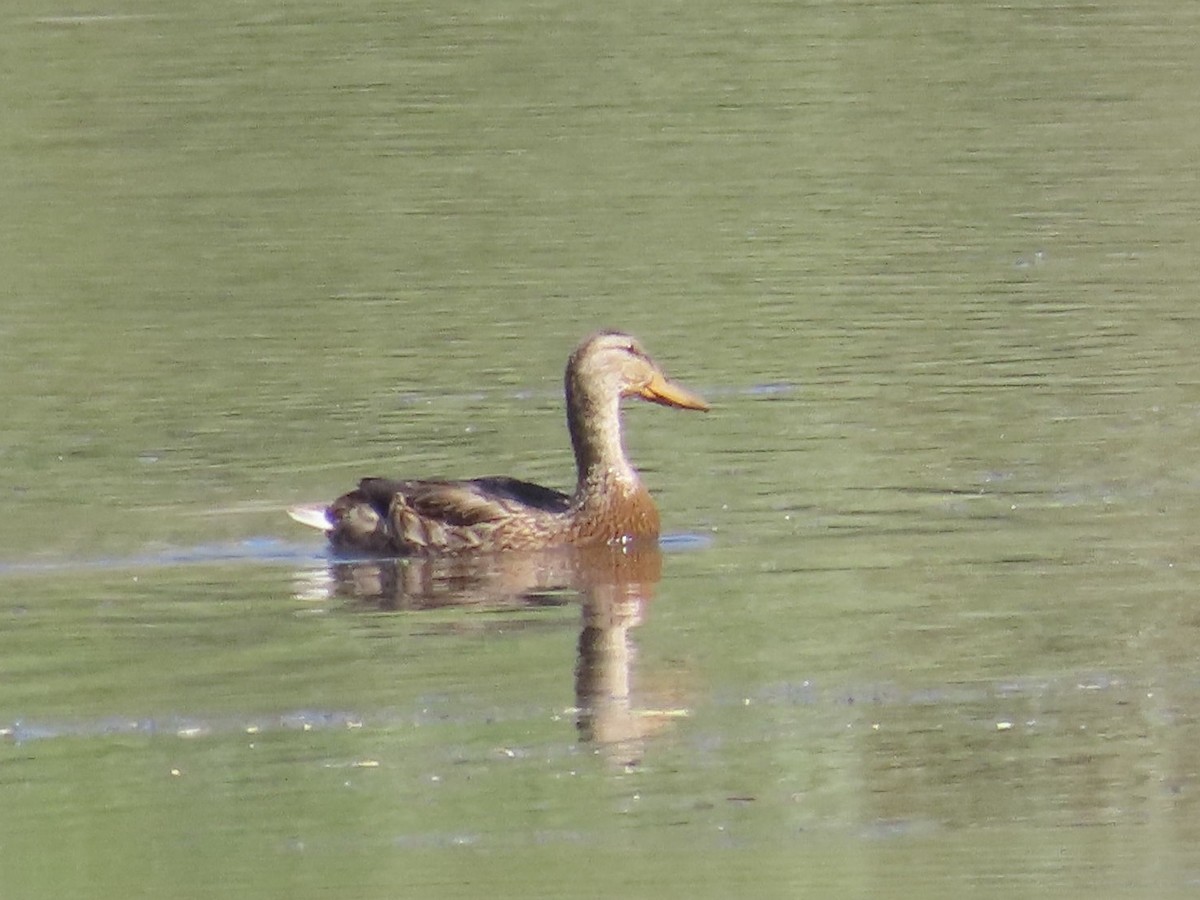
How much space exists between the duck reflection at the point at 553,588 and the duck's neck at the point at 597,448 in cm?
29

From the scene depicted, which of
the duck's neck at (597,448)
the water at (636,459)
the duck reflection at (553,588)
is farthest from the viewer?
the duck's neck at (597,448)

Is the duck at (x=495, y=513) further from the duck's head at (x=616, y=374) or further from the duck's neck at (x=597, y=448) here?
the duck's head at (x=616, y=374)

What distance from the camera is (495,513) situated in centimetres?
1224

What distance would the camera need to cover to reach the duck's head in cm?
1290

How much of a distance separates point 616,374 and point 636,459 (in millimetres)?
1126

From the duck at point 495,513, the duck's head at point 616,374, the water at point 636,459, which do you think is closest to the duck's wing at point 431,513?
the duck at point 495,513

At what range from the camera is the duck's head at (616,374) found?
42.3ft

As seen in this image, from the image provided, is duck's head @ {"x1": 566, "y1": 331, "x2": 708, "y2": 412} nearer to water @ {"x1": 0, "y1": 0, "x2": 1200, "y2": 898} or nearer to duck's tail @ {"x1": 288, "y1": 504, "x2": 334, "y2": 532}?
water @ {"x1": 0, "y1": 0, "x2": 1200, "y2": 898}

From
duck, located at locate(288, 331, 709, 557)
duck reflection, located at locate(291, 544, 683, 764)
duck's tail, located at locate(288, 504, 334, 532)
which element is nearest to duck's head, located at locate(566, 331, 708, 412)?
duck, located at locate(288, 331, 709, 557)

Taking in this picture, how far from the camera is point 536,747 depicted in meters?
8.91

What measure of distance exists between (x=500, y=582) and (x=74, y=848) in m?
4.02

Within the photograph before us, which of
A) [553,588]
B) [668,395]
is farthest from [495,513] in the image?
[668,395]

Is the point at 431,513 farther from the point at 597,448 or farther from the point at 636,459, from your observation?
the point at 636,459

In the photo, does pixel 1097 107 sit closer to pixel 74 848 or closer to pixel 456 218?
pixel 456 218
